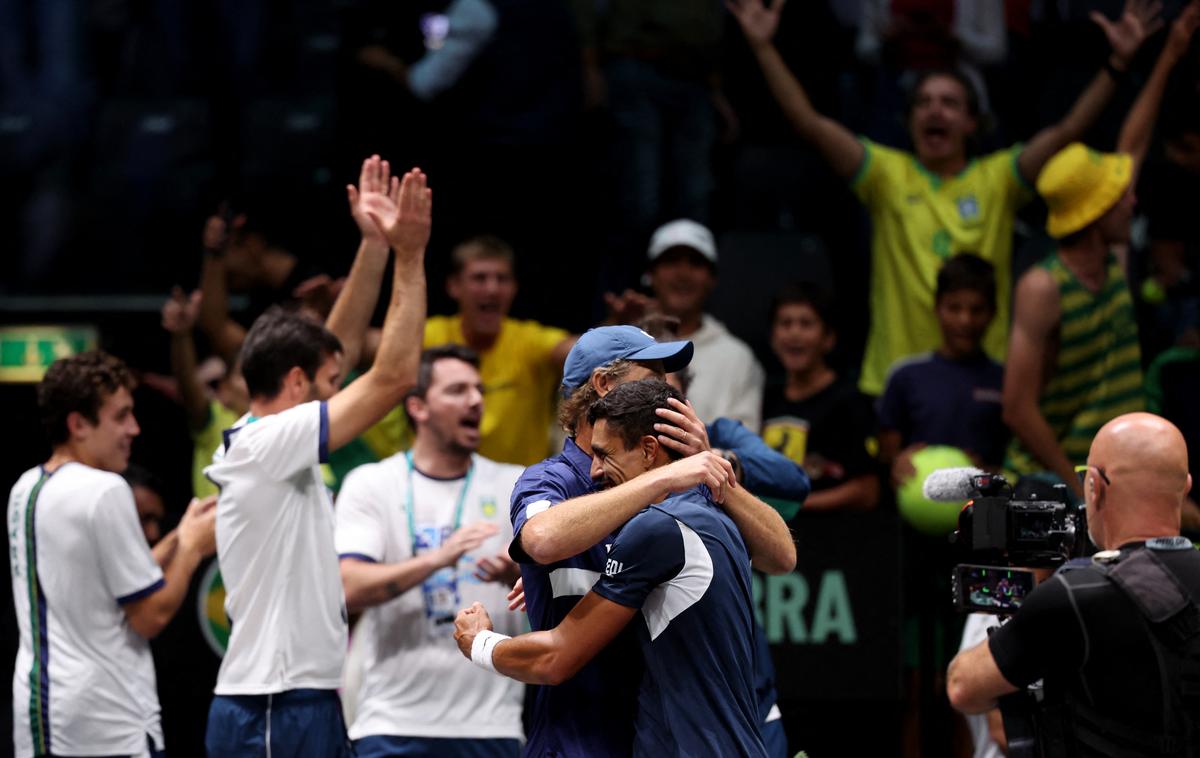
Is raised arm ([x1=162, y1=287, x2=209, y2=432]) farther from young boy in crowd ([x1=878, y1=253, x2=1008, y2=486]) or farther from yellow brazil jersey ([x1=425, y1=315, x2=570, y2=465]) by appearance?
young boy in crowd ([x1=878, y1=253, x2=1008, y2=486])

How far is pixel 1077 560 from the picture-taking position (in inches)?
172

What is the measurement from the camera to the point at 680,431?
4.20 meters

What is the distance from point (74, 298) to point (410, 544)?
4.17m

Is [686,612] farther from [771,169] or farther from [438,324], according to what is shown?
[771,169]

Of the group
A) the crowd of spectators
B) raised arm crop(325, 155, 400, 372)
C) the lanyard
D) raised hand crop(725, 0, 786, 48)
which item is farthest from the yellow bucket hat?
raised arm crop(325, 155, 400, 372)

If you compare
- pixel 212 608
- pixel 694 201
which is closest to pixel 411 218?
pixel 212 608

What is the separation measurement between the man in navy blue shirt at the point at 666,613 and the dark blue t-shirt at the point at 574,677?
0.08 m

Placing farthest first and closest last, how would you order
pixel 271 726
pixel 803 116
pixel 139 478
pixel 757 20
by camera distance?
pixel 757 20 < pixel 803 116 < pixel 139 478 < pixel 271 726

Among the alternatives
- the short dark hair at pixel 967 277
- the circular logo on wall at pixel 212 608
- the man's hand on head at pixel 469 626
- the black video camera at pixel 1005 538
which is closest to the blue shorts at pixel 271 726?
the man's hand on head at pixel 469 626

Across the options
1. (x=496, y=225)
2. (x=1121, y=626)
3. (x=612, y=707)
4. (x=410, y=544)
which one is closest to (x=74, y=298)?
(x=496, y=225)

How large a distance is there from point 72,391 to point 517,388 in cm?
248

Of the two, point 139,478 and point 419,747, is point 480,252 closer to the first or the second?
point 139,478

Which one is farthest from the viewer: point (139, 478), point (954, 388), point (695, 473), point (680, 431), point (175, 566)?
point (954, 388)

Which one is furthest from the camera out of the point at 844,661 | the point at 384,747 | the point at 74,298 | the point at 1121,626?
the point at 74,298
